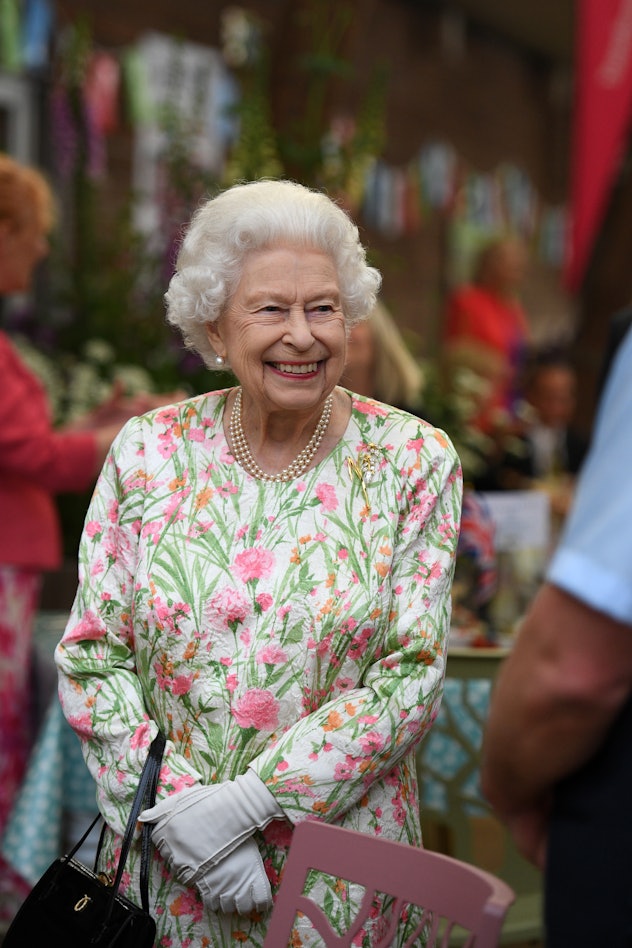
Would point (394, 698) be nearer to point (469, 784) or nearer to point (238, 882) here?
point (238, 882)

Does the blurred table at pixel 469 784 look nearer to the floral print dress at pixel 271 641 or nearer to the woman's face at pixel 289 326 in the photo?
the floral print dress at pixel 271 641

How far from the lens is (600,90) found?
234 inches

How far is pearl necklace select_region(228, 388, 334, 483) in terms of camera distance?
86.3 inches

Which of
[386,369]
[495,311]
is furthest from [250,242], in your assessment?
[495,311]

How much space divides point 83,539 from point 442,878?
34.4 inches

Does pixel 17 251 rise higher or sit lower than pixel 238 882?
higher

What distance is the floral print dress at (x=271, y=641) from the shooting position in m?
2.02

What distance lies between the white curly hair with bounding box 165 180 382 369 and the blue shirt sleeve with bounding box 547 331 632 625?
0.94 meters

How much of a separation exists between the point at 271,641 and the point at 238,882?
1.25ft

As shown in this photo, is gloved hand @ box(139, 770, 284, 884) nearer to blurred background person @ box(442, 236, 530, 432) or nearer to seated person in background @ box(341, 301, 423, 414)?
seated person in background @ box(341, 301, 423, 414)

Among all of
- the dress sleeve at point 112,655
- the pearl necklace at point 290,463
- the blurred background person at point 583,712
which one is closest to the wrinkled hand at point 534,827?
the blurred background person at point 583,712

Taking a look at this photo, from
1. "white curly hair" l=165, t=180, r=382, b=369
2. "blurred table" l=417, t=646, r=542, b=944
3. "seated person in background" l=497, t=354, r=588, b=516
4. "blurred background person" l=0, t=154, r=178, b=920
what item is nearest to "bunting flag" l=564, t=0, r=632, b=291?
"seated person in background" l=497, t=354, r=588, b=516

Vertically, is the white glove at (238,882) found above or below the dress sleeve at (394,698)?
below

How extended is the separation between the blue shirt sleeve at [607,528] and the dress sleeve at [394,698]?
2.43 ft
